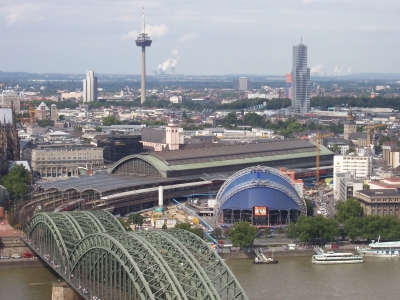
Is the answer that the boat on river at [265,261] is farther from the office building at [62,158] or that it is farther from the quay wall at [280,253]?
the office building at [62,158]

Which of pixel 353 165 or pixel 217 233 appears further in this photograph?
pixel 353 165

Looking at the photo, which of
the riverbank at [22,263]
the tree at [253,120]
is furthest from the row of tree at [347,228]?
the tree at [253,120]

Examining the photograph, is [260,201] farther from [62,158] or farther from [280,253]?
[62,158]

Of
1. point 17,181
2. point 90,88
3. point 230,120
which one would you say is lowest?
point 17,181

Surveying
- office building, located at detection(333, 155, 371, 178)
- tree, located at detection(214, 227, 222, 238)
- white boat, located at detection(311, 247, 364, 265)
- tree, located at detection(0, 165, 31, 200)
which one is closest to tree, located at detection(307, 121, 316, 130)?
office building, located at detection(333, 155, 371, 178)

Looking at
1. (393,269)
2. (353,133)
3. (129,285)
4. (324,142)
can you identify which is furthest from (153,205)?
(353,133)

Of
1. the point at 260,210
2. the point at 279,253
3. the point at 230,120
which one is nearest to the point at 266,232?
the point at 260,210

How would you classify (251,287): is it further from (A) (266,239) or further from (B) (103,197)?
(B) (103,197)
